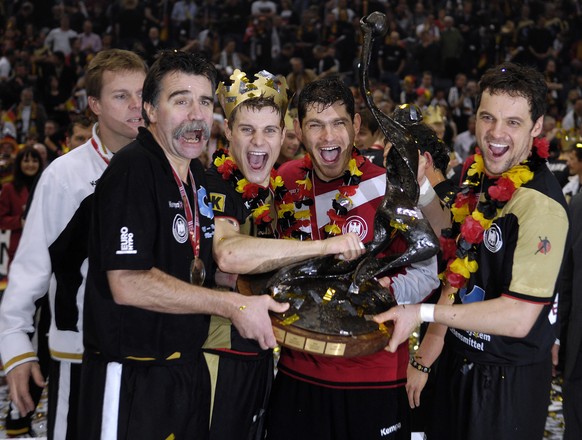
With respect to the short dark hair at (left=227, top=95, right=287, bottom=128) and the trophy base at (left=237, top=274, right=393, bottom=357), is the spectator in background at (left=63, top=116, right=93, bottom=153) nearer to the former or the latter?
the short dark hair at (left=227, top=95, right=287, bottom=128)

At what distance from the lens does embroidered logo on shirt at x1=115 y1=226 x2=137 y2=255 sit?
2424 millimetres

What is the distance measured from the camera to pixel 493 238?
296cm

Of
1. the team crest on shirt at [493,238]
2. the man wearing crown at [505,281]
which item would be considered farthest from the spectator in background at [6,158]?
the team crest on shirt at [493,238]

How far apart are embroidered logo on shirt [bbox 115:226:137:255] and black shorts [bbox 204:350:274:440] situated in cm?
82

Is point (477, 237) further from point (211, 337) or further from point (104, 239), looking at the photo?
point (104, 239)

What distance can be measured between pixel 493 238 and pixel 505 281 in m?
0.18

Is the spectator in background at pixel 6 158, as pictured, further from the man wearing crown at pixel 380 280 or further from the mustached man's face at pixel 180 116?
the mustached man's face at pixel 180 116

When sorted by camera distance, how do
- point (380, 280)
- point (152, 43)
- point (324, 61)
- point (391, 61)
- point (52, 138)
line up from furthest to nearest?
point (152, 43) → point (391, 61) → point (324, 61) → point (52, 138) → point (380, 280)

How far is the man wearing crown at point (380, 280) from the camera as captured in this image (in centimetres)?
306

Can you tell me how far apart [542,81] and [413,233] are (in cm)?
103

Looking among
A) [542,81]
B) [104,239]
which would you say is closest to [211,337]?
[104,239]

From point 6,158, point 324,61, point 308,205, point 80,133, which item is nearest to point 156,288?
point 308,205

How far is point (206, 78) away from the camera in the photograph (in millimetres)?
2740

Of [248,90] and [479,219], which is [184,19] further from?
[479,219]
